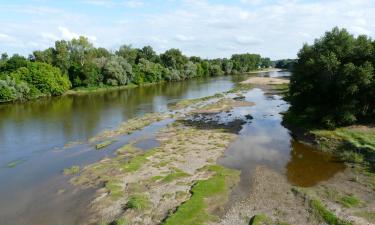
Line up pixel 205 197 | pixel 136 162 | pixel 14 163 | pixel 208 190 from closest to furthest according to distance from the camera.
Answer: pixel 205 197 < pixel 208 190 < pixel 136 162 < pixel 14 163

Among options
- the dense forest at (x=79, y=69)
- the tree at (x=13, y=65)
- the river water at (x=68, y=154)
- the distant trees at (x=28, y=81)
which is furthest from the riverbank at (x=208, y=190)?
the tree at (x=13, y=65)

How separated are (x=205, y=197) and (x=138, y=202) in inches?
180

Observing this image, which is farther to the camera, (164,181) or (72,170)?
(72,170)

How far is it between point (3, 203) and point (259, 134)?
28.2 metres

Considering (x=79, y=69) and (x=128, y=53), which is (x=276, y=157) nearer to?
(x=79, y=69)

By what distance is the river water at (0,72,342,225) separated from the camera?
23141 millimetres

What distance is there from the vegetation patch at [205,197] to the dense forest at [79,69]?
6420 cm

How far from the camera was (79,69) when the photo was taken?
101125 mm

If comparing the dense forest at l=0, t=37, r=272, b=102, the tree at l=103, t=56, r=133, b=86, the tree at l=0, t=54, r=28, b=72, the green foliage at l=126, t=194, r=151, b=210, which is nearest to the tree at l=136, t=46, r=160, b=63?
the dense forest at l=0, t=37, r=272, b=102

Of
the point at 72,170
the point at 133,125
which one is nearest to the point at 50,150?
the point at 72,170

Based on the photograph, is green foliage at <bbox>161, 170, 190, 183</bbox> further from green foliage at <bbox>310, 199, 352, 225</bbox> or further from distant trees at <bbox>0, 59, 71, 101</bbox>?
distant trees at <bbox>0, 59, 71, 101</bbox>

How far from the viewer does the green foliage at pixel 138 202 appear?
21514 mm

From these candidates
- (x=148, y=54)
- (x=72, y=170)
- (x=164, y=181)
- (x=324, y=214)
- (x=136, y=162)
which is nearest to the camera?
(x=324, y=214)

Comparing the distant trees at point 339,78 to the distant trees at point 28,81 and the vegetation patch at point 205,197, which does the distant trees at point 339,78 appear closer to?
the vegetation patch at point 205,197
